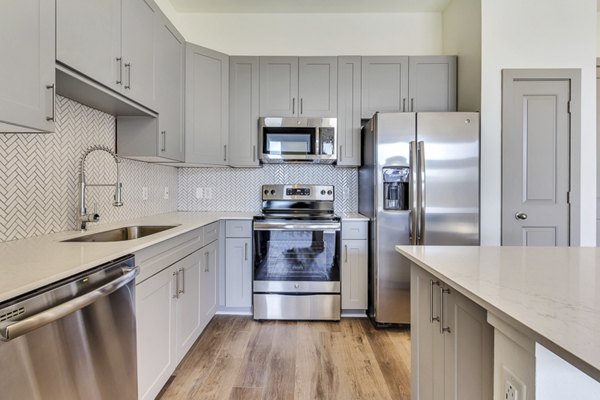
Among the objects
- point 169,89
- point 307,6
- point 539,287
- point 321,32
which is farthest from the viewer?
point 321,32

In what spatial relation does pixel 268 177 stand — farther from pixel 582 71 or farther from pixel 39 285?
pixel 582 71

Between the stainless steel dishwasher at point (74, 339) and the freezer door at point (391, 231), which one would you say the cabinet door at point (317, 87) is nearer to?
the freezer door at point (391, 231)

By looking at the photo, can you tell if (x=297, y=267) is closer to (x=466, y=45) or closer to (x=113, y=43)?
(x=113, y=43)

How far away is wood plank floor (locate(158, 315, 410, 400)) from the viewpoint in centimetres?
172

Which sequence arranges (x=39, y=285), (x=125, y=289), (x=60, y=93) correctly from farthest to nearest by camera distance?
(x=60, y=93) → (x=125, y=289) → (x=39, y=285)

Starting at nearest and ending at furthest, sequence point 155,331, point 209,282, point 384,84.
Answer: point 155,331 → point 209,282 → point 384,84

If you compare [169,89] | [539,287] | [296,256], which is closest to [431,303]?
[539,287]

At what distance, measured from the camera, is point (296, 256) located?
2.63m

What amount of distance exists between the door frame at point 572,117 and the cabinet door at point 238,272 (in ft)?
7.36

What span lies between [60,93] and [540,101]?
11.6ft

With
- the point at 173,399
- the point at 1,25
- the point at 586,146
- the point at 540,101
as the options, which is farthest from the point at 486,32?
the point at 173,399

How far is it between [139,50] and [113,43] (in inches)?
10.8

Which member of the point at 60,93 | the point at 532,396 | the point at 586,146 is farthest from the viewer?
the point at 586,146

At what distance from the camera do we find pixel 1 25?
98cm
